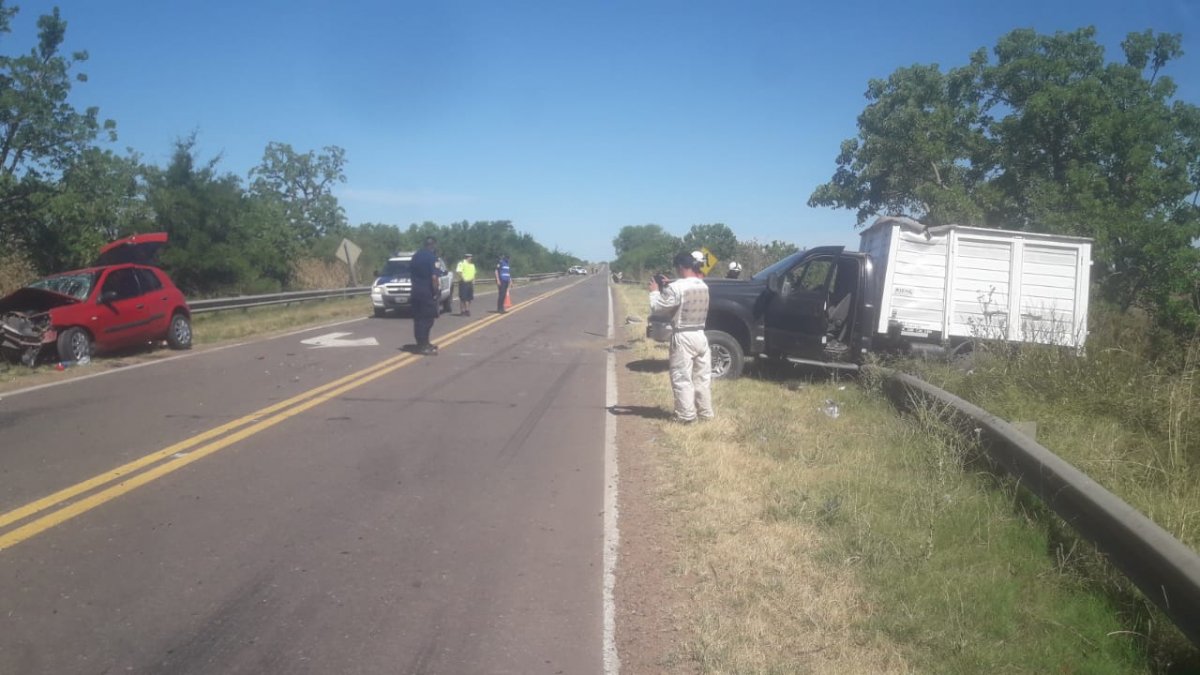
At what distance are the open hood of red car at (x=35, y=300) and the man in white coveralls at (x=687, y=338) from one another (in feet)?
32.6

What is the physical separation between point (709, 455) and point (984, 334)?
19.4 ft

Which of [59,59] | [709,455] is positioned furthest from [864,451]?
[59,59]

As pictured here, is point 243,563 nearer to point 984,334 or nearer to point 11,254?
point 984,334

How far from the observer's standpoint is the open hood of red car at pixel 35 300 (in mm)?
13562

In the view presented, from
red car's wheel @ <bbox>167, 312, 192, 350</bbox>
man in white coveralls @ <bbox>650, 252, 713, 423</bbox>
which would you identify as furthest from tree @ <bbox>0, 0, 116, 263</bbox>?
man in white coveralls @ <bbox>650, 252, 713, 423</bbox>

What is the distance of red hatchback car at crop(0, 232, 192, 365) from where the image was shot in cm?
1306

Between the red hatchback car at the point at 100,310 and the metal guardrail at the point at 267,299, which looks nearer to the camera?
the red hatchback car at the point at 100,310

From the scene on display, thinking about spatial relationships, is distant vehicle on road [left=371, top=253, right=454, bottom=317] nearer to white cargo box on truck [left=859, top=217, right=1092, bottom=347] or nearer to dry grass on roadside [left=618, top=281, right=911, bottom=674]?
white cargo box on truck [left=859, top=217, right=1092, bottom=347]

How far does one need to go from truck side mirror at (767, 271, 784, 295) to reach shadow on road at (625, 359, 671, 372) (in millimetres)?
2722

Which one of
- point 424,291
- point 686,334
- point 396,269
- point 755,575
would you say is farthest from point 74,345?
point 396,269

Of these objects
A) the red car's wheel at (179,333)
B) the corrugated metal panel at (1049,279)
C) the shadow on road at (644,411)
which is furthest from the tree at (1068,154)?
the red car's wheel at (179,333)

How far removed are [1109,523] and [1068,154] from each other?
21984 millimetres

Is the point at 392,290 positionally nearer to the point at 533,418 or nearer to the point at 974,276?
the point at 533,418

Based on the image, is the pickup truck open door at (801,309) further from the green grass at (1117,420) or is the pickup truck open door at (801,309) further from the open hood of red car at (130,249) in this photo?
the open hood of red car at (130,249)
